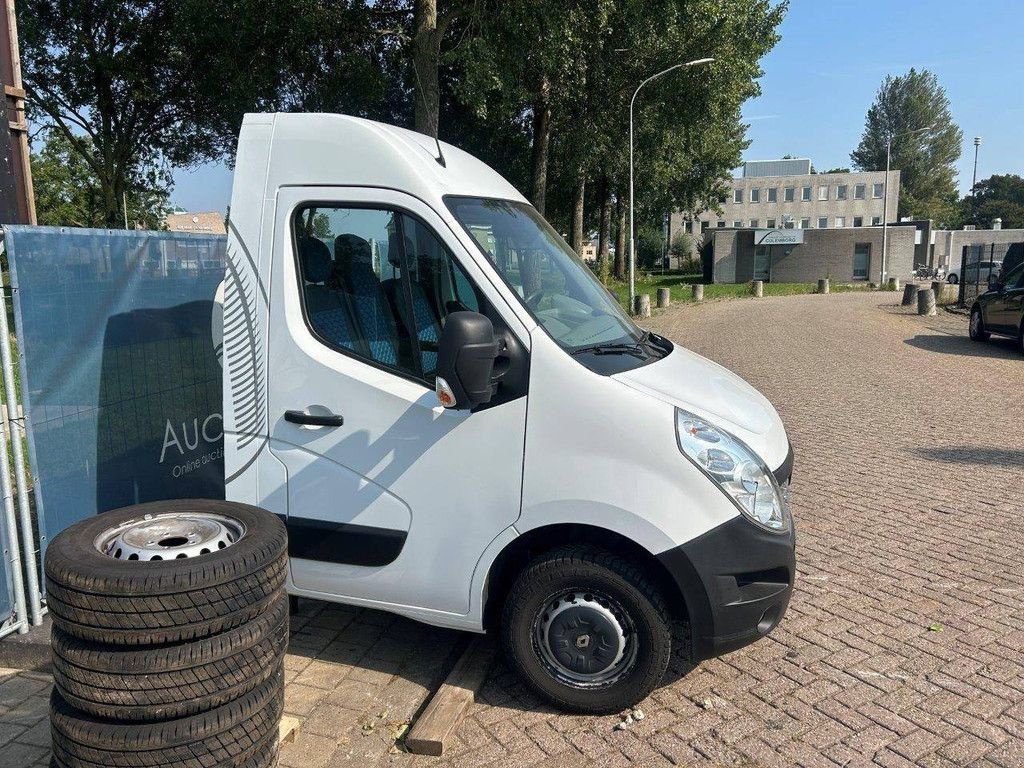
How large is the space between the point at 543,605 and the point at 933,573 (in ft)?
9.59

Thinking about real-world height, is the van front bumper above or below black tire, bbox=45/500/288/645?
below

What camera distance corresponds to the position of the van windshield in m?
3.54

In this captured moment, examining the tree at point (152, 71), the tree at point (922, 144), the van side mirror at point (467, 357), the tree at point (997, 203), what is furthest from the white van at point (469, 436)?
the tree at point (997, 203)

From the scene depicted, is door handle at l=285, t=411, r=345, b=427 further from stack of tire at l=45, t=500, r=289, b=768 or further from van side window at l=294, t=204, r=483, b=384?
stack of tire at l=45, t=500, r=289, b=768

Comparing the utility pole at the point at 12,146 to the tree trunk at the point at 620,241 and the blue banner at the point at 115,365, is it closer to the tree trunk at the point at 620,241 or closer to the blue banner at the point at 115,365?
the blue banner at the point at 115,365

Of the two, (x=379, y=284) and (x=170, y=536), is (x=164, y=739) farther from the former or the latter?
(x=379, y=284)

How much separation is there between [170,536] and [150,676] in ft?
1.62

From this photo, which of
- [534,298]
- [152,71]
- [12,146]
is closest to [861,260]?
[152,71]

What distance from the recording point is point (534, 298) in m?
3.56

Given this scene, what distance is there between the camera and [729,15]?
68.6ft

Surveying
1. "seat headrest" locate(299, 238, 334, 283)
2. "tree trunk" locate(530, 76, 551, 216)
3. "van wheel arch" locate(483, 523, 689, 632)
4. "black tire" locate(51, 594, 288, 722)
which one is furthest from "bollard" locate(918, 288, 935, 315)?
"black tire" locate(51, 594, 288, 722)

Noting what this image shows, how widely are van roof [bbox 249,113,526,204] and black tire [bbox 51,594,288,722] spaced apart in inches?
76.4

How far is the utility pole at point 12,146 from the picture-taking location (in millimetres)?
4902

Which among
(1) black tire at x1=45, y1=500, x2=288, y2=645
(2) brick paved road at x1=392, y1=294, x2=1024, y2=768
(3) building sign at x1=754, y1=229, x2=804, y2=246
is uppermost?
(3) building sign at x1=754, y1=229, x2=804, y2=246
